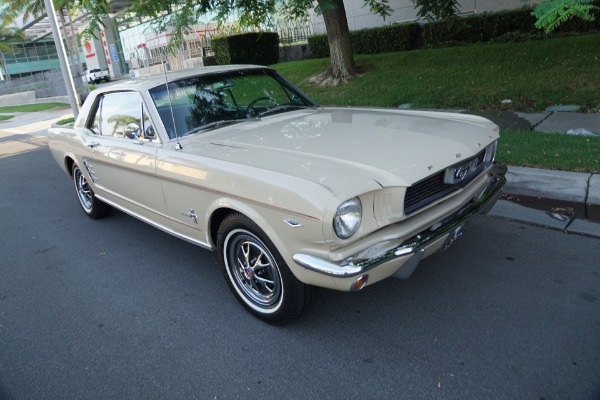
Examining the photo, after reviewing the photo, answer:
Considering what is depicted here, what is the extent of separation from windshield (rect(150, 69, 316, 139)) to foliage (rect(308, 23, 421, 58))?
35.7ft

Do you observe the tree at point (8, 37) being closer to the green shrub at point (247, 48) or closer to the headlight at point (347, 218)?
the green shrub at point (247, 48)

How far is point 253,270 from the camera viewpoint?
327 cm

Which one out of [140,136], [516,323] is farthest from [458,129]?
[140,136]

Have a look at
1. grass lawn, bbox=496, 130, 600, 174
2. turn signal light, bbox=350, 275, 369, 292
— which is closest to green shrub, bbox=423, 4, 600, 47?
grass lawn, bbox=496, 130, 600, 174

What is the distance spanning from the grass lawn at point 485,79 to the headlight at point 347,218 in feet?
20.0

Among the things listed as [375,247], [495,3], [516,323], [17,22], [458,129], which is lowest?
[516,323]

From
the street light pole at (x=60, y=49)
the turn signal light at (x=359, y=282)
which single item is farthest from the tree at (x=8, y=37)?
the turn signal light at (x=359, y=282)

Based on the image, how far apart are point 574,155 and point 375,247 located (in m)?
3.62

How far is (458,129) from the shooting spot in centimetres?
354

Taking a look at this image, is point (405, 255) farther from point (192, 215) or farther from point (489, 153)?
point (192, 215)

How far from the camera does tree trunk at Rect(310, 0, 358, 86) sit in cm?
1055

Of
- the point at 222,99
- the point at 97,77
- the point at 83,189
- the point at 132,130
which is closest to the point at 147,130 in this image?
the point at 132,130

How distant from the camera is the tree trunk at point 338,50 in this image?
10.5 meters

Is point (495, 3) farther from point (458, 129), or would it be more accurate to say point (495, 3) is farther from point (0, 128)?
point (0, 128)
